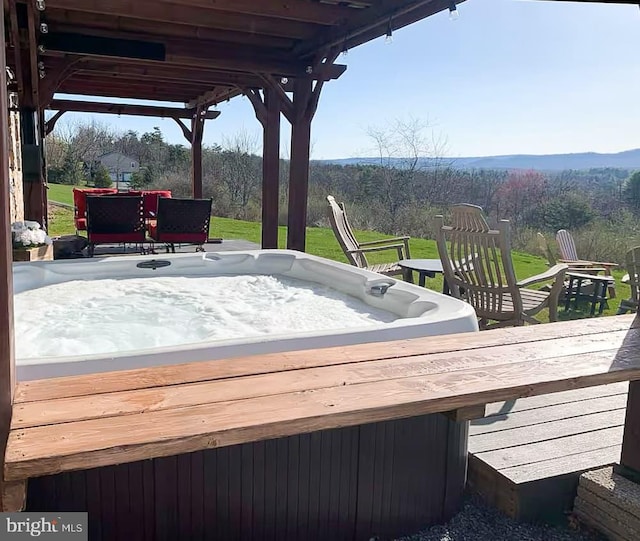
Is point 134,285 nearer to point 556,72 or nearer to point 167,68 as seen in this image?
point 167,68

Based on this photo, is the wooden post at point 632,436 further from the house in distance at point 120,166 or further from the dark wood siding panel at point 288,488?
the house in distance at point 120,166

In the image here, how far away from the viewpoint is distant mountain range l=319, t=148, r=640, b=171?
1131 cm

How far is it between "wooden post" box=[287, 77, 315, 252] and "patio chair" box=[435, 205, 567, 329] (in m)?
2.27

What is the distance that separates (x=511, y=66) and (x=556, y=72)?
1090mm

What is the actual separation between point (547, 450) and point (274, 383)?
4.55 feet

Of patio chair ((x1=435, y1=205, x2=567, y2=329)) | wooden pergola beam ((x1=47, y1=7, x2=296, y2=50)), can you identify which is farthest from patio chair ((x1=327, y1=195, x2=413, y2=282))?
wooden pergola beam ((x1=47, y1=7, x2=296, y2=50))

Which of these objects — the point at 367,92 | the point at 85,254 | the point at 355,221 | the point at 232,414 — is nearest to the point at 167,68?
the point at 85,254

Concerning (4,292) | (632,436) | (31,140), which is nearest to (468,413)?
(632,436)

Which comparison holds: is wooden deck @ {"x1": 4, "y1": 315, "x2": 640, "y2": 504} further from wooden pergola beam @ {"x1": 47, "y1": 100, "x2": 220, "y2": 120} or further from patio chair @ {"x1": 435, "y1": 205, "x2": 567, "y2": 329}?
wooden pergola beam @ {"x1": 47, "y1": 100, "x2": 220, "y2": 120}

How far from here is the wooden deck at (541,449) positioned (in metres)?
2.12

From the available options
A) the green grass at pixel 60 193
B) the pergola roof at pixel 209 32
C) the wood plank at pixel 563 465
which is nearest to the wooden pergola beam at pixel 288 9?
the pergola roof at pixel 209 32

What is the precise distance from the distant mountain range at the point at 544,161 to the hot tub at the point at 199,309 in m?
7.67

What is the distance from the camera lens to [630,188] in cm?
880

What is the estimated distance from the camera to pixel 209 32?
498 centimetres
